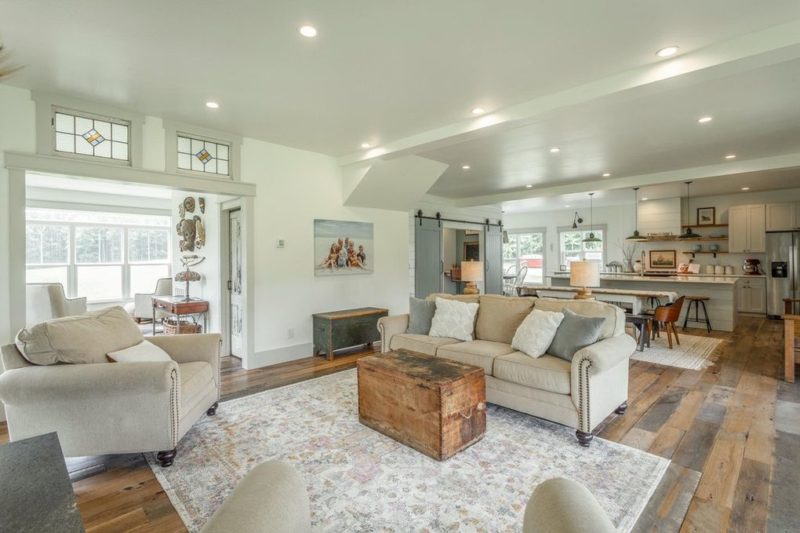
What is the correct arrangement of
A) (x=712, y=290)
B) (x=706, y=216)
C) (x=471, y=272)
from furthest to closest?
(x=706, y=216), (x=712, y=290), (x=471, y=272)

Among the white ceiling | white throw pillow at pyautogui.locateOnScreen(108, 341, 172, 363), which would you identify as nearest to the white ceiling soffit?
the white ceiling

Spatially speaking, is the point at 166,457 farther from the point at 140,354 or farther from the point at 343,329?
the point at 343,329

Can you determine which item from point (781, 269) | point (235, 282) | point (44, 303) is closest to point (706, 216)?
point (781, 269)

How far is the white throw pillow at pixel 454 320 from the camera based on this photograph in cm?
396

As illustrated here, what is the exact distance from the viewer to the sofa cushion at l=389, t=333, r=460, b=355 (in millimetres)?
3785

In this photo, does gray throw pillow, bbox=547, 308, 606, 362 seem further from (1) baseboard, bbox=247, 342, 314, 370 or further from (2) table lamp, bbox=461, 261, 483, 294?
(1) baseboard, bbox=247, 342, 314, 370

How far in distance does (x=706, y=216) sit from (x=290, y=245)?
9.30 metres

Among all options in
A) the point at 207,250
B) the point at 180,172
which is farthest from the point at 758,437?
the point at 207,250

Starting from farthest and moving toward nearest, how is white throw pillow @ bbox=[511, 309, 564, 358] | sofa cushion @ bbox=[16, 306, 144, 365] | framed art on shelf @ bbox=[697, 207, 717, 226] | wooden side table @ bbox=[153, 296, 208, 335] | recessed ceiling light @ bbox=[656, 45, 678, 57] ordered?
framed art on shelf @ bbox=[697, 207, 717, 226] < wooden side table @ bbox=[153, 296, 208, 335] < white throw pillow @ bbox=[511, 309, 564, 358] < recessed ceiling light @ bbox=[656, 45, 678, 57] < sofa cushion @ bbox=[16, 306, 144, 365]

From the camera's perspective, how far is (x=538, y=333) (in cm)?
327

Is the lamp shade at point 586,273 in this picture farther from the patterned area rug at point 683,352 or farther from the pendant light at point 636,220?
the pendant light at point 636,220

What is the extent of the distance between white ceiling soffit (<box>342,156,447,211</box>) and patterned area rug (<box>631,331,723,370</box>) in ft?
12.5

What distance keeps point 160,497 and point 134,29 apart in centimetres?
280

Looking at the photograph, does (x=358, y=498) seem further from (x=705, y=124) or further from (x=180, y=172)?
(x=705, y=124)
